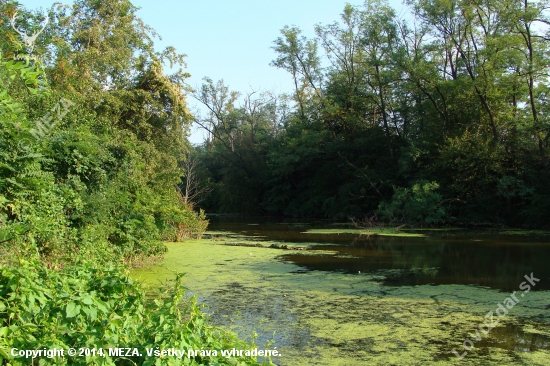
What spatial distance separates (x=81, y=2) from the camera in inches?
603

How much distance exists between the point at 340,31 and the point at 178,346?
111 ft

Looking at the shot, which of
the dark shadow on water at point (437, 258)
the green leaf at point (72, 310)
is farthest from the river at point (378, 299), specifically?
the green leaf at point (72, 310)

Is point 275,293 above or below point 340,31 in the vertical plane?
below

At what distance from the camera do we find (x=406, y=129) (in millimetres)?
30141

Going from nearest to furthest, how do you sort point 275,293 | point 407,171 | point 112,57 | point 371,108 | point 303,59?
1. point 275,293
2. point 112,57
3. point 407,171
4. point 371,108
5. point 303,59

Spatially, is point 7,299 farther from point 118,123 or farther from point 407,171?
point 407,171

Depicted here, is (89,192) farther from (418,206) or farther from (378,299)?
(418,206)

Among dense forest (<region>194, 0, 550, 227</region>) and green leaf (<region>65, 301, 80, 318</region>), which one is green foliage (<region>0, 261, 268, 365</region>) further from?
dense forest (<region>194, 0, 550, 227</region>)

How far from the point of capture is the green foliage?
2.74 m

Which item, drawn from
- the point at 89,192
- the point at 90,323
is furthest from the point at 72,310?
the point at 89,192

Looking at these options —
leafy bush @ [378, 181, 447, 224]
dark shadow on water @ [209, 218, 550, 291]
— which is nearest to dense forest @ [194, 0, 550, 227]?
leafy bush @ [378, 181, 447, 224]

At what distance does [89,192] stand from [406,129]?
25044 millimetres

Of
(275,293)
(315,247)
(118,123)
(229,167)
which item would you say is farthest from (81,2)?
(229,167)

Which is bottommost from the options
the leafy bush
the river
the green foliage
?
the river
